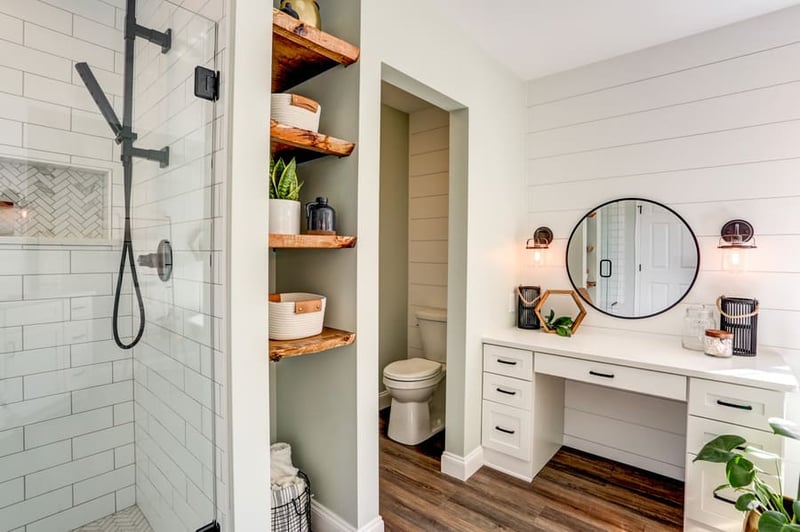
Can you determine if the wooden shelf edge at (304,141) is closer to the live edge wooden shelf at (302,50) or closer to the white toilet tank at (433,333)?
the live edge wooden shelf at (302,50)

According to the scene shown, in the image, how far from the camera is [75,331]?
5.07 feet

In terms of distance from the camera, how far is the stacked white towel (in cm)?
180

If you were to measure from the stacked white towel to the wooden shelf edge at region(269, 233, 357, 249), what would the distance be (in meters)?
0.98

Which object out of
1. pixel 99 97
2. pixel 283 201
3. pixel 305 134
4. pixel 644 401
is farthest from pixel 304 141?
pixel 644 401

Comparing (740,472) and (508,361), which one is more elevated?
(508,361)

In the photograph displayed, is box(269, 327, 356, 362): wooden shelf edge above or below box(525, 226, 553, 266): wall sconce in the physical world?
below

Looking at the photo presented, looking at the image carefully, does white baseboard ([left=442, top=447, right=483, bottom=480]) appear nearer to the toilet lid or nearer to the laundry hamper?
the toilet lid

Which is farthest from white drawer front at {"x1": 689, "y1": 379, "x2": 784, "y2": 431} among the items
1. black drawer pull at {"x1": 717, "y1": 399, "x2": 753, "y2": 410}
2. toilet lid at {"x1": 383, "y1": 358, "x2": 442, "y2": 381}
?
toilet lid at {"x1": 383, "y1": 358, "x2": 442, "y2": 381}

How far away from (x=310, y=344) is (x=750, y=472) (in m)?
1.70

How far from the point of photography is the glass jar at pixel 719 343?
2.04m

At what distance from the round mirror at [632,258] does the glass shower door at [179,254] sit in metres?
2.26

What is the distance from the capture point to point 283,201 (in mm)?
1599

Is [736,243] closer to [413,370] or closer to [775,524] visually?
[775,524]

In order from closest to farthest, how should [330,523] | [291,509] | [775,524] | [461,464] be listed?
[775,524]
[291,509]
[330,523]
[461,464]
